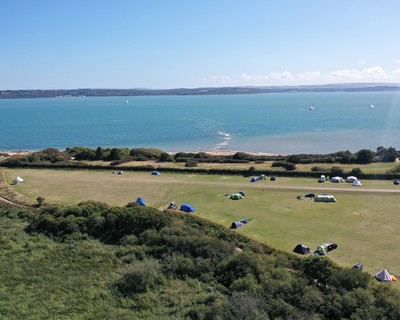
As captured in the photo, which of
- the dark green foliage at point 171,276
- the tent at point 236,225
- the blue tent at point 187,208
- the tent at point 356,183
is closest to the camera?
the dark green foliage at point 171,276

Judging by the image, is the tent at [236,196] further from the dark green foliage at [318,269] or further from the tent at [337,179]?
the dark green foliage at [318,269]

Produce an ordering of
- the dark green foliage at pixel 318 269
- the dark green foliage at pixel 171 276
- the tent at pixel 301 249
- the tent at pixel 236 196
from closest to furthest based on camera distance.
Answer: the dark green foliage at pixel 171 276 → the dark green foliage at pixel 318 269 → the tent at pixel 301 249 → the tent at pixel 236 196

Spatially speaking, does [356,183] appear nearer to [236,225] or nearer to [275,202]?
[275,202]

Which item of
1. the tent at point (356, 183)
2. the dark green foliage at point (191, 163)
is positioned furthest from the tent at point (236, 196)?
the dark green foliage at point (191, 163)

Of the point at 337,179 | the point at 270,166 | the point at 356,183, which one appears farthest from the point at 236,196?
the point at 270,166

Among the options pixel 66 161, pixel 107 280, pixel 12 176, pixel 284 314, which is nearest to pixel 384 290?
pixel 284 314

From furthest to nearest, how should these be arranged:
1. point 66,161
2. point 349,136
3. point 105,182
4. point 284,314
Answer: point 349,136
point 66,161
point 105,182
point 284,314

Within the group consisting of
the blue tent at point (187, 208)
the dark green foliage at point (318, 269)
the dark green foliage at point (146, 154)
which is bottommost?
the blue tent at point (187, 208)

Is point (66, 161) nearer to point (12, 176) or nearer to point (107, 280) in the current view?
point (12, 176)
